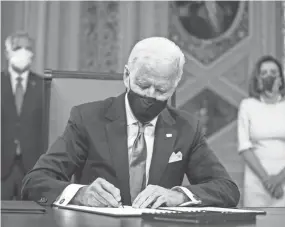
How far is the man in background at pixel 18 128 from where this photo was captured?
11.4ft

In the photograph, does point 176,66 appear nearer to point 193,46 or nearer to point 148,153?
point 148,153

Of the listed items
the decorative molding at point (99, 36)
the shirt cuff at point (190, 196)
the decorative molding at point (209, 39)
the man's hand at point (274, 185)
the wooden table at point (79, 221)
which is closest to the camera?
the wooden table at point (79, 221)

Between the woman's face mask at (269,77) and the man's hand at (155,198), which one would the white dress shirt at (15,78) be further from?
the man's hand at (155,198)

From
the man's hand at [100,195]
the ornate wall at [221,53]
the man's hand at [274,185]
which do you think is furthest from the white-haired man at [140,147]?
the ornate wall at [221,53]

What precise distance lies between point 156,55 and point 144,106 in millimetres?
181

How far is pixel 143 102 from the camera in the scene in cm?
176

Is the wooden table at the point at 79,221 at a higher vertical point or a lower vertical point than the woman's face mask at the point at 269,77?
lower

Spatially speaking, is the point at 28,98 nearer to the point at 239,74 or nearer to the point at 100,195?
the point at 239,74

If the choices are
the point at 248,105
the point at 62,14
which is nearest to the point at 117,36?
the point at 62,14

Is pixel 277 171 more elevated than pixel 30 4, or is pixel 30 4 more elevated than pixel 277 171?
pixel 30 4

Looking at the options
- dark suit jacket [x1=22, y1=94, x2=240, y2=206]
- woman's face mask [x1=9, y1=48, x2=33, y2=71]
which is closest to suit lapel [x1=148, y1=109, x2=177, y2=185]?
dark suit jacket [x1=22, y1=94, x2=240, y2=206]

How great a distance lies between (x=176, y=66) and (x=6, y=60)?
2.67m

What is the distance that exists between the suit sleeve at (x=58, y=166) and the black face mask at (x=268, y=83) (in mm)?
1950

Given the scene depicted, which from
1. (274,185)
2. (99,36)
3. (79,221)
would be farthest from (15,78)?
(79,221)
